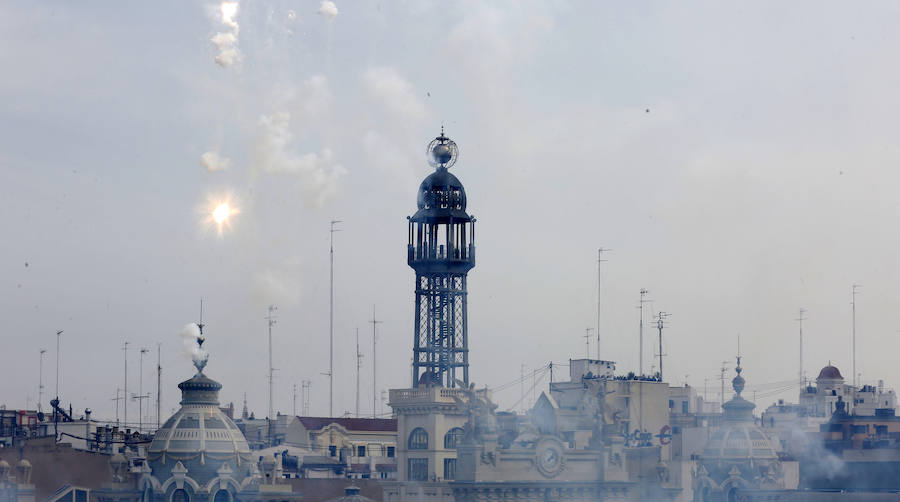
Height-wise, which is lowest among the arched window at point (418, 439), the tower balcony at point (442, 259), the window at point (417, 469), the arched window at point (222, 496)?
the arched window at point (222, 496)

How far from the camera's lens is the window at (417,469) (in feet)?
443

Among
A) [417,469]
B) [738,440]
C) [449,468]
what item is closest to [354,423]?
[417,469]

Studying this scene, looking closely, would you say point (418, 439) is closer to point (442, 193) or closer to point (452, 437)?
point (452, 437)

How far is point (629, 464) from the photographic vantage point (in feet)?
466

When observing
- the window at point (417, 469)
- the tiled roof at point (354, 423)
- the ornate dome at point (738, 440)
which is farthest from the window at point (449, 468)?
the tiled roof at point (354, 423)

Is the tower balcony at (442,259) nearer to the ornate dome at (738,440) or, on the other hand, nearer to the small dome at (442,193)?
the small dome at (442,193)

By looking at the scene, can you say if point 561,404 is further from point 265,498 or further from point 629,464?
point 265,498

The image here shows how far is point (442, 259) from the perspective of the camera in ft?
462

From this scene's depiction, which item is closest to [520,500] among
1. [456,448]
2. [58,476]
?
[456,448]

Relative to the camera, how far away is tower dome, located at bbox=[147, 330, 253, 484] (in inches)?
4897

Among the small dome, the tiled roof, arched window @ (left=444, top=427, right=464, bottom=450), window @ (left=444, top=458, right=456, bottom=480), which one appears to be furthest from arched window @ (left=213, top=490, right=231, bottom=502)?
the tiled roof

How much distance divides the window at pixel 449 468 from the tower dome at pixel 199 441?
17.5 m

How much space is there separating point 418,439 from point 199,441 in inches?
807

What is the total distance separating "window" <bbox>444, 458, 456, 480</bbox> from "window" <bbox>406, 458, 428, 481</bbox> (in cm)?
166
